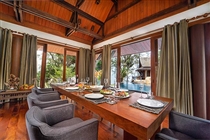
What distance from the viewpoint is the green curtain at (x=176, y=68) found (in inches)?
81.5

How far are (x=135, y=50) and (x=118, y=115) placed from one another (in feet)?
10.1

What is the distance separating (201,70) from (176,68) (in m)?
0.42

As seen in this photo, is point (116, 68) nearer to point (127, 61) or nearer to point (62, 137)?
point (127, 61)

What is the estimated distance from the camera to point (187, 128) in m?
1.02

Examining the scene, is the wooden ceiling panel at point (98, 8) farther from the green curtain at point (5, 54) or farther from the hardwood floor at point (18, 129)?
the hardwood floor at point (18, 129)

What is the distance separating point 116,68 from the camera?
155 inches

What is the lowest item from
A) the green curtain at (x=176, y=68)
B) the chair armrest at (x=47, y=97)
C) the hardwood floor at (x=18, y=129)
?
the hardwood floor at (x=18, y=129)

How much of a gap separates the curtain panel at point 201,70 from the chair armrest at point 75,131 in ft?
7.58

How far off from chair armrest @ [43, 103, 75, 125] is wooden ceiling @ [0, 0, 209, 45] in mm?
2877

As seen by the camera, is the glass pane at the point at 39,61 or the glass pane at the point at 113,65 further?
the glass pane at the point at 113,65

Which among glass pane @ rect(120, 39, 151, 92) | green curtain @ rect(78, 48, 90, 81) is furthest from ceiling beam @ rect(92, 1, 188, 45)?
green curtain @ rect(78, 48, 90, 81)

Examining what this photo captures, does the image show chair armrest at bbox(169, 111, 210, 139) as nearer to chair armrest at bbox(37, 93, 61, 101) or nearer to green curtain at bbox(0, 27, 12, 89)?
chair armrest at bbox(37, 93, 61, 101)

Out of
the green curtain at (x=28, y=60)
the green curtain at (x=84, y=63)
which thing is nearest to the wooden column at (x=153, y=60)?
the green curtain at (x=84, y=63)

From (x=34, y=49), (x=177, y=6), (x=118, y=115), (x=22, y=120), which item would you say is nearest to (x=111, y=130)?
(x=118, y=115)
